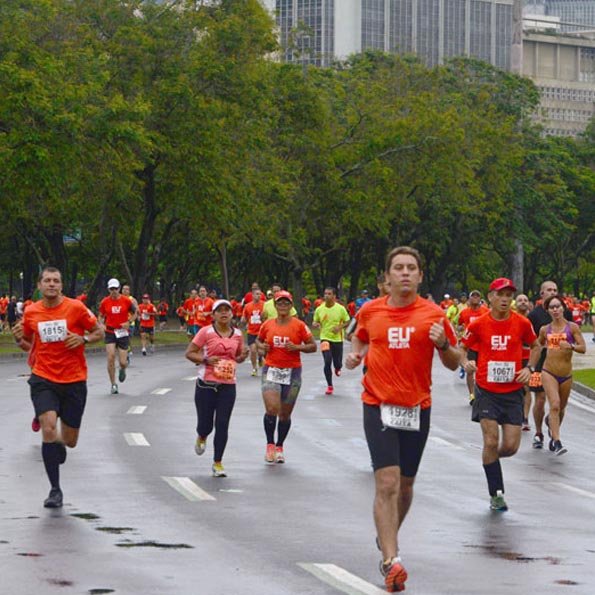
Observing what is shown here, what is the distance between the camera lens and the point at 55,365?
12047 millimetres

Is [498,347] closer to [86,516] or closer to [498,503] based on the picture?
[498,503]

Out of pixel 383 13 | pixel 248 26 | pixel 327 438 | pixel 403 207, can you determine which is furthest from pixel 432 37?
pixel 327 438

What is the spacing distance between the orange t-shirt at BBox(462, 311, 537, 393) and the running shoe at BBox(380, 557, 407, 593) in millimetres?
4961

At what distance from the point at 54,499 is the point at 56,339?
3.97 feet

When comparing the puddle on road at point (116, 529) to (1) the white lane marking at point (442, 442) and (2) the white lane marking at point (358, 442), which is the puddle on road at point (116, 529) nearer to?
(2) the white lane marking at point (358, 442)

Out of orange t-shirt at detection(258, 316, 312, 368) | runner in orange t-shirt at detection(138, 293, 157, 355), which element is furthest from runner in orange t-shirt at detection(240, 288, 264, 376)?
orange t-shirt at detection(258, 316, 312, 368)

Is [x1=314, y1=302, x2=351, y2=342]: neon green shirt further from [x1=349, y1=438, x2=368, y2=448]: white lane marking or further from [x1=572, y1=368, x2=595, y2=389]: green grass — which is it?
[x1=349, y1=438, x2=368, y2=448]: white lane marking

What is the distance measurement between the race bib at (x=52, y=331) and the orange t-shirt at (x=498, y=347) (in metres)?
3.43

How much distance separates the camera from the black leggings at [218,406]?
14.2 m

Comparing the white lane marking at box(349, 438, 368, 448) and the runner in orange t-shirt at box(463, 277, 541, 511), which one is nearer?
the runner in orange t-shirt at box(463, 277, 541, 511)

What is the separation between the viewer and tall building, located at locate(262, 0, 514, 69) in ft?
557

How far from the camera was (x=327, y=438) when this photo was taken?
18812mm

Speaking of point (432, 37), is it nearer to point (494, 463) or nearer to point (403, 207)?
point (403, 207)

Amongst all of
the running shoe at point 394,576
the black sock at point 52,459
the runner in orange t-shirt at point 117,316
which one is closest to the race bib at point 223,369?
the black sock at point 52,459
